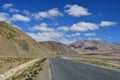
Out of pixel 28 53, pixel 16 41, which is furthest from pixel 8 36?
pixel 28 53

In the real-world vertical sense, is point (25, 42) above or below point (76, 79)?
above

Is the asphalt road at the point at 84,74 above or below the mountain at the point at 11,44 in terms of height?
below

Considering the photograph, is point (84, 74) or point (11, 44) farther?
point (11, 44)

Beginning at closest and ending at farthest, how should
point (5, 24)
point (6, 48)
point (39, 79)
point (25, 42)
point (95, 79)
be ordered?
point (95, 79) → point (39, 79) → point (6, 48) → point (25, 42) → point (5, 24)

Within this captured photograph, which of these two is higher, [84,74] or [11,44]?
[11,44]

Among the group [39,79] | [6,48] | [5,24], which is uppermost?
[5,24]

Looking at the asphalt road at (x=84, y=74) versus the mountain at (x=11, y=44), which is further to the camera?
the mountain at (x=11, y=44)

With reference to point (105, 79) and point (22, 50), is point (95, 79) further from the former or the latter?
point (22, 50)

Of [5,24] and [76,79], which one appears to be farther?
[5,24]

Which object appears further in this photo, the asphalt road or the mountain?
the mountain

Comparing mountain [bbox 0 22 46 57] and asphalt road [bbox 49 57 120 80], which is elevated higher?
mountain [bbox 0 22 46 57]

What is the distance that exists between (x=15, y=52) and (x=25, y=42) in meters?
22.3

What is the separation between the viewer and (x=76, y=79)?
17.8m

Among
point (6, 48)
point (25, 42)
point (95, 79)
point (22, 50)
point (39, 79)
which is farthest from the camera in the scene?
point (25, 42)
